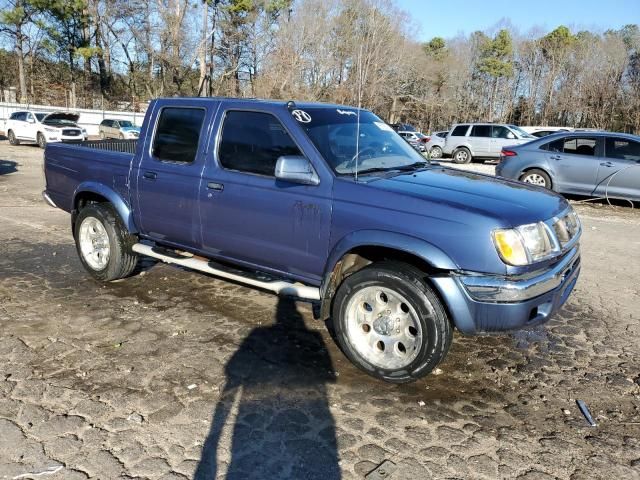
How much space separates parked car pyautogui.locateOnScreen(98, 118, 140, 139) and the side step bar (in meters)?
23.4

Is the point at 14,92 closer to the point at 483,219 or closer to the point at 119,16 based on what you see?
the point at 119,16

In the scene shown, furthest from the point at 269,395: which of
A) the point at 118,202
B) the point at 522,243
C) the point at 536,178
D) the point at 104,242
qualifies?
the point at 536,178

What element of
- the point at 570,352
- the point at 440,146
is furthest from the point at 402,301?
the point at 440,146

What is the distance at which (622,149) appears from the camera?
11594 millimetres

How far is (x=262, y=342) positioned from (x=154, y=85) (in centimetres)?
5310

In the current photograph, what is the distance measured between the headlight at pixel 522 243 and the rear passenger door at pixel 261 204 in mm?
1190

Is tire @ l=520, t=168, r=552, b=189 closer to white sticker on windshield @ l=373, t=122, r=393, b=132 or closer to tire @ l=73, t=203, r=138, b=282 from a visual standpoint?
white sticker on windshield @ l=373, t=122, r=393, b=132

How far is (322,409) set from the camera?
338 centimetres

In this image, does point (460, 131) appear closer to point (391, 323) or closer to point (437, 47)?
point (391, 323)

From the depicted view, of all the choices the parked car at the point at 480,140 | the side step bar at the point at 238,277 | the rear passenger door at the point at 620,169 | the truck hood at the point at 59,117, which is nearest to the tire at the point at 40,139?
the truck hood at the point at 59,117

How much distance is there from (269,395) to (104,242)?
2.99 metres

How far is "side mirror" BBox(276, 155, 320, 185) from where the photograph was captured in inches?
149

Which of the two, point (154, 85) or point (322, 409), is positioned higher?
point (154, 85)

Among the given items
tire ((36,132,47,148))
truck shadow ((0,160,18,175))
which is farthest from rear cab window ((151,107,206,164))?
tire ((36,132,47,148))
